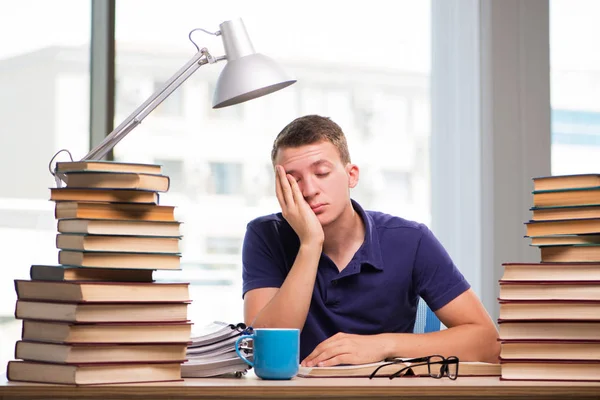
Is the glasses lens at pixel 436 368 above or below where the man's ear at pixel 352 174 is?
below

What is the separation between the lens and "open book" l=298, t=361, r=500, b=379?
1.46 meters

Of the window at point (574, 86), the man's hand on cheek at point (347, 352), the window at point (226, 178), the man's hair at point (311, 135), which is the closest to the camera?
the man's hand on cheek at point (347, 352)

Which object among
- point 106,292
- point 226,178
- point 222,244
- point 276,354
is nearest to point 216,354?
point 276,354

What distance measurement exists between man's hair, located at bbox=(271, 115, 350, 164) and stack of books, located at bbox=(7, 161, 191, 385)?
1.84ft

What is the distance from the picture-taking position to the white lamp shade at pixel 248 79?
66.9 inches

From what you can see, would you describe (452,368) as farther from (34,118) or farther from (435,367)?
(34,118)

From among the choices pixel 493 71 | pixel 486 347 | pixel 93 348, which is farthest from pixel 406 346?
pixel 493 71

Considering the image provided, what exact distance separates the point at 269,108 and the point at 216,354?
8.60 ft

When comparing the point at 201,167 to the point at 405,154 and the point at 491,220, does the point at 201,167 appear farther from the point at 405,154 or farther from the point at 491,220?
the point at 491,220

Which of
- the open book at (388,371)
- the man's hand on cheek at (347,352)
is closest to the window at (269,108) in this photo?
the man's hand on cheek at (347,352)

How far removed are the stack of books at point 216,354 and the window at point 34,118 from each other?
5.41ft

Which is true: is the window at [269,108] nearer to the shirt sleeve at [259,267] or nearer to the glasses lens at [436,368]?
the shirt sleeve at [259,267]

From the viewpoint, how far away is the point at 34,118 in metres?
3.15

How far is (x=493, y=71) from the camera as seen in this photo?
322cm
